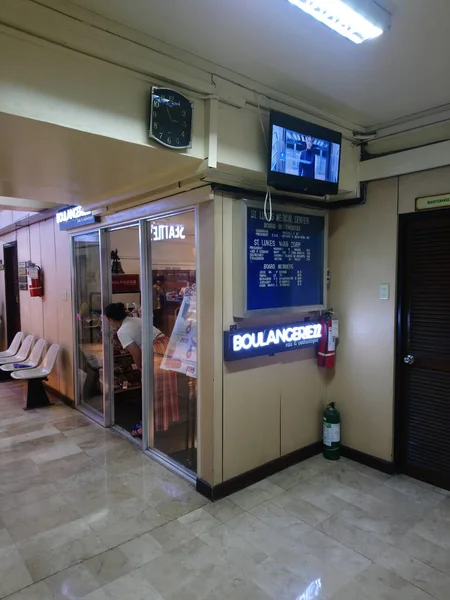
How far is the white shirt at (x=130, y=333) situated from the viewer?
159 inches

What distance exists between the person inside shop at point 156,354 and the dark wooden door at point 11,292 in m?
4.20

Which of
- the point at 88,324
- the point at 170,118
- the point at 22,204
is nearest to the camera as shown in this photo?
the point at 170,118

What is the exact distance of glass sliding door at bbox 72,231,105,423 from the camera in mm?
4879

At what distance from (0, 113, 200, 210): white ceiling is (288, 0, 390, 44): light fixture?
0.98 metres

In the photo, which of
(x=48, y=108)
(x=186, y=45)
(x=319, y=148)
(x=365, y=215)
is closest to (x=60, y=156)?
(x=48, y=108)

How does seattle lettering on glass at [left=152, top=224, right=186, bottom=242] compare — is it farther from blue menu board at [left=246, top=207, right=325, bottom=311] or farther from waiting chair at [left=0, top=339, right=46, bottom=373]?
waiting chair at [left=0, top=339, right=46, bottom=373]

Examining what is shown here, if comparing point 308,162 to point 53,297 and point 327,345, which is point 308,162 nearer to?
point 327,345

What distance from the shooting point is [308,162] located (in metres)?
2.85

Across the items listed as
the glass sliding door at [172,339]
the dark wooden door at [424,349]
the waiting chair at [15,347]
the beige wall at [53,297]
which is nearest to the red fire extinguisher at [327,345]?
the dark wooden door at [424,349]

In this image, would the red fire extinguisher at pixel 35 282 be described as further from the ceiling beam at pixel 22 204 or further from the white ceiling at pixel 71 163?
the white ceiling at pixel 71 163

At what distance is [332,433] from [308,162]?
2.40 meters

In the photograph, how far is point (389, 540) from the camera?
2617 mm

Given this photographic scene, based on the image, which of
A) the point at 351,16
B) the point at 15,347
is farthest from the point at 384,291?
the point at 15,347

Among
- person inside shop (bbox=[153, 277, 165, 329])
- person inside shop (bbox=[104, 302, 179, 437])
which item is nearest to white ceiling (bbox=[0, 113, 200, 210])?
person inside shop (bbox=[153, 277, 165, 329])
